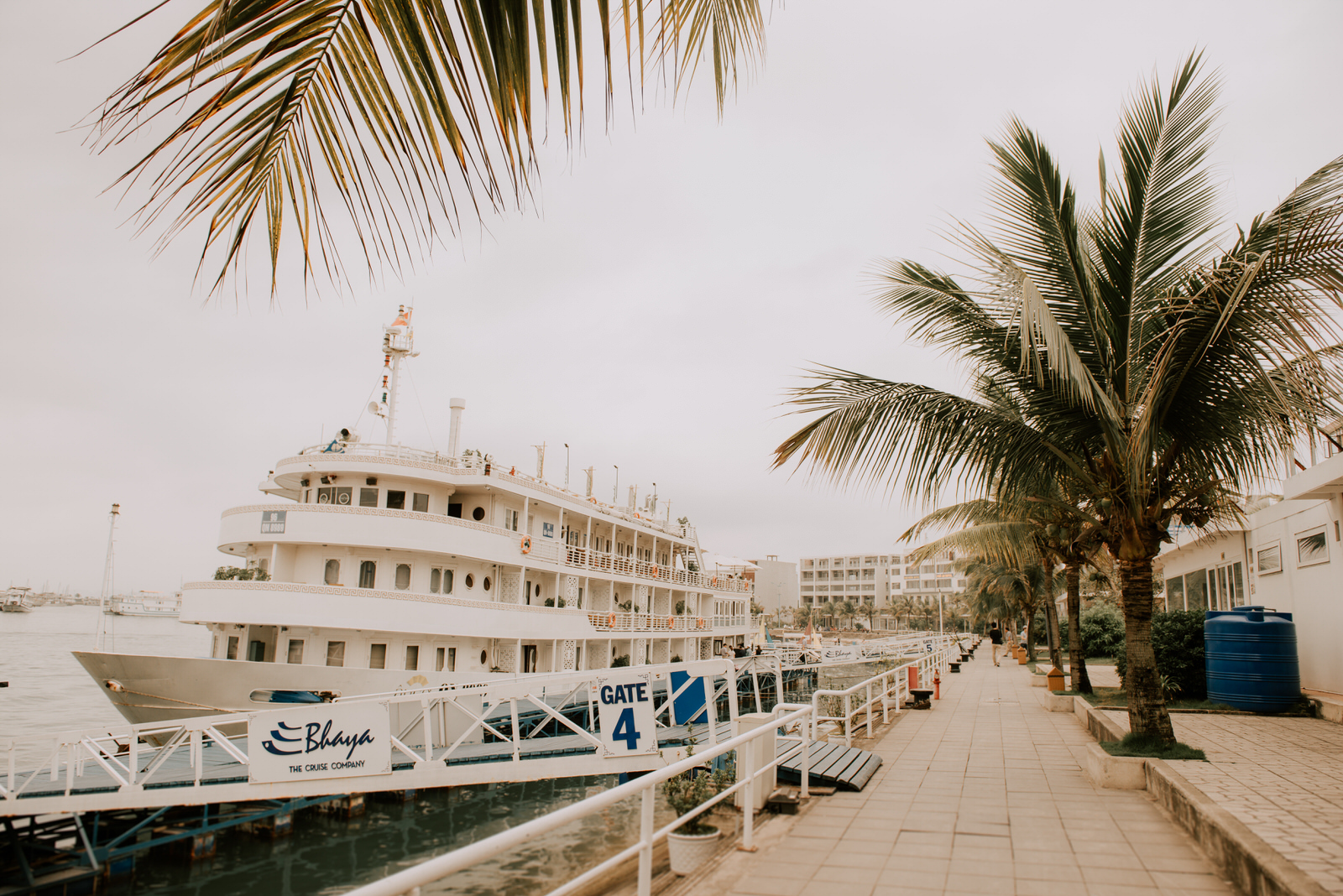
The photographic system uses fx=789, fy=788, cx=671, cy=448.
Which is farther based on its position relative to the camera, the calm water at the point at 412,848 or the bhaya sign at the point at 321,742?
the calm water at the point at 412,848

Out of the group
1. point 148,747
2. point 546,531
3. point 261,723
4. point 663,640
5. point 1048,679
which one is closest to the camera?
point 261,723

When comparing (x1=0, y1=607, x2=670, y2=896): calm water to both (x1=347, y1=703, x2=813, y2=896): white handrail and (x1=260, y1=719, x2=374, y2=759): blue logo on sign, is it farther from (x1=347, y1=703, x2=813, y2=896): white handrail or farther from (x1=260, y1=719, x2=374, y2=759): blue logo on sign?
(x1=347, y1=703, x2=813, y2=896): white handrail

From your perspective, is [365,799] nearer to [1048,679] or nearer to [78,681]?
[1048,679]

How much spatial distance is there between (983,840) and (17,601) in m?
175

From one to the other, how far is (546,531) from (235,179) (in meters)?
23.1

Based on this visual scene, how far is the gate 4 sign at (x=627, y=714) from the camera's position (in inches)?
421

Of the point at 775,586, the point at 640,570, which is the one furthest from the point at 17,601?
the point at 640,570

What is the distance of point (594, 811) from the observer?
498 centimetres

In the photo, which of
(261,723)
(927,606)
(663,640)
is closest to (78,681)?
(663,640)

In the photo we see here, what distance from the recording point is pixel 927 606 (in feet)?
376

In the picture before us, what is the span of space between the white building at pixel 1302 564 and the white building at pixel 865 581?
10569 centimetres

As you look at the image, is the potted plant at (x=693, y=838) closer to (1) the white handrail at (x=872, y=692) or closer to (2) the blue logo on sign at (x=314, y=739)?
(1) the white handrail at (x=872, y=692)

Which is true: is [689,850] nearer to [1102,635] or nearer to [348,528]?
[348,528]

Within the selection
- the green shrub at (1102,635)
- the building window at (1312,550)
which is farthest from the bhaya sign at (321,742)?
the green shrub at (1102,635)
